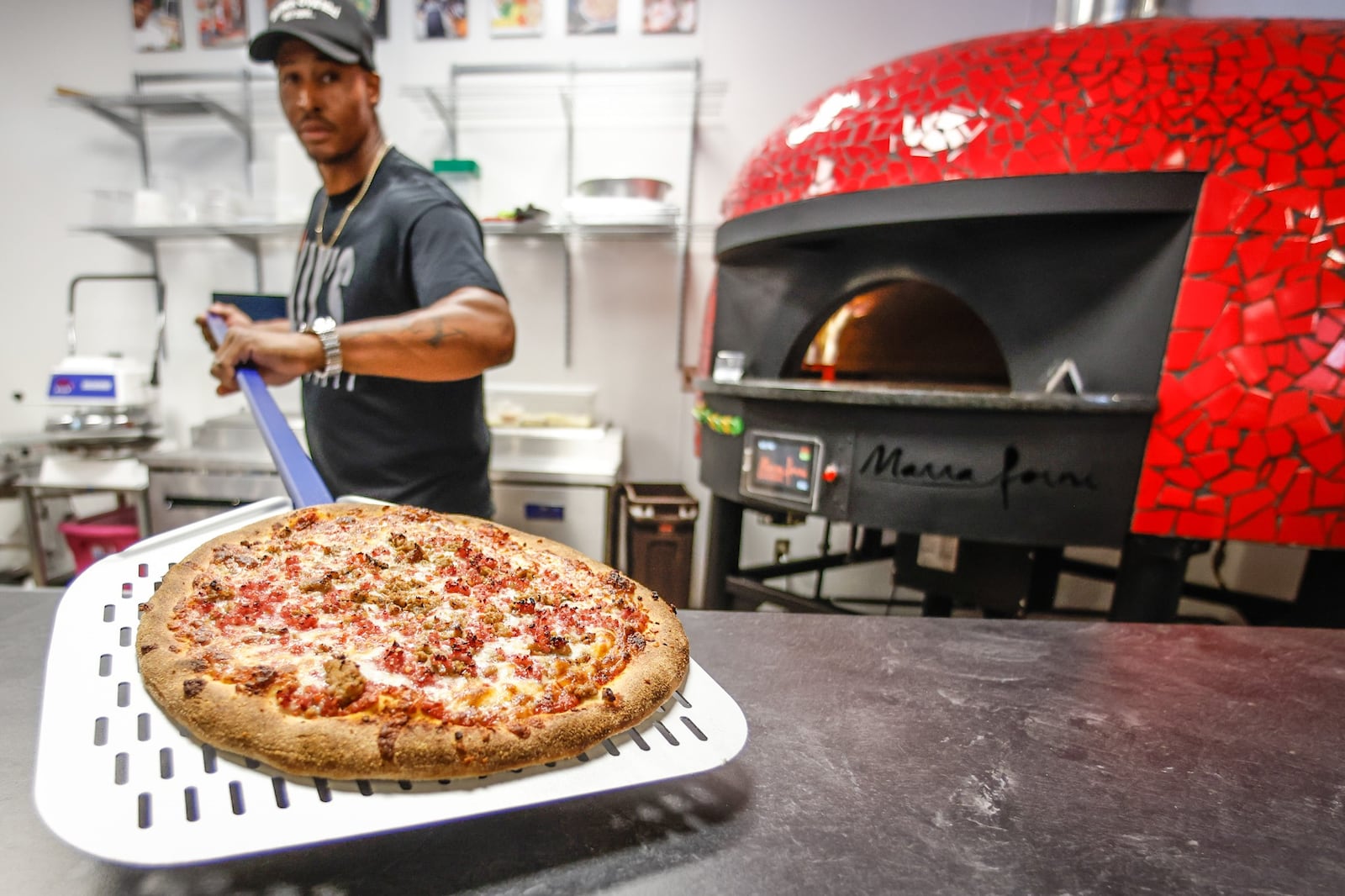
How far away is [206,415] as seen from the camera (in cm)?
325

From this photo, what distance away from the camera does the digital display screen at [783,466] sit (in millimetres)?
1491

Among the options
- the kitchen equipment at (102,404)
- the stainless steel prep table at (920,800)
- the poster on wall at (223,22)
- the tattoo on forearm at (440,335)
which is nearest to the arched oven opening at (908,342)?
the tattoo on forearm at (440,335)

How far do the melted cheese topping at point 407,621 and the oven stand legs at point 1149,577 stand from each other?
1250 millimetres

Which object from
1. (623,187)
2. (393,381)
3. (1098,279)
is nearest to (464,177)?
(623,187)

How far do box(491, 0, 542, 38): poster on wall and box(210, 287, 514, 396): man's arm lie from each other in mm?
2317

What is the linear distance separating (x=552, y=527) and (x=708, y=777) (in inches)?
86.5

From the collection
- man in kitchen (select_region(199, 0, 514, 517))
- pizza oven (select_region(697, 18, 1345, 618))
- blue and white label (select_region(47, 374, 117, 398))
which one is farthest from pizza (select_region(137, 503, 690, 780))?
blue and white label (select_region(47, 374, 117, 398))

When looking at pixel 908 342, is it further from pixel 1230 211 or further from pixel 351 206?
pixel 351 206

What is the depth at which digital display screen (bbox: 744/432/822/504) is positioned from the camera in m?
A: 1.49

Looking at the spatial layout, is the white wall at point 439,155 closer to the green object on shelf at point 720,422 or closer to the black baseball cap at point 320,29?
the green object on shelf at point 720,422

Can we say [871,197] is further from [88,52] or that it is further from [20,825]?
[88,52]

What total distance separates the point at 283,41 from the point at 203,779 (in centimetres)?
180

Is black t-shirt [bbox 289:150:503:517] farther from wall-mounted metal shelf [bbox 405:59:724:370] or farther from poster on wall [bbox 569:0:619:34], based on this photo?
poster on wall [bbox 569:0:619:34]

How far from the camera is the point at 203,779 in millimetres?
357
